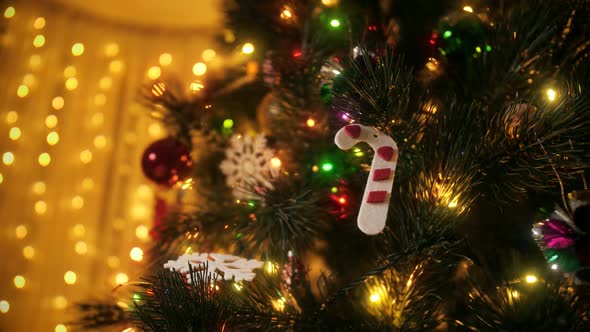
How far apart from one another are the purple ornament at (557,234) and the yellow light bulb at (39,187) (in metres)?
1.42

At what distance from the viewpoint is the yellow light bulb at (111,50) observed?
166cm

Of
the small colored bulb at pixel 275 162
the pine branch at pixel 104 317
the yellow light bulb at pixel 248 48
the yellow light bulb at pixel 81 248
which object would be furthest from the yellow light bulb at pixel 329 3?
the yellow light bulb at pixel 81 248

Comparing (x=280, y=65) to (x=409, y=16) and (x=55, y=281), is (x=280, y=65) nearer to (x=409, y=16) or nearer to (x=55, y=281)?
(x=409, y=16)

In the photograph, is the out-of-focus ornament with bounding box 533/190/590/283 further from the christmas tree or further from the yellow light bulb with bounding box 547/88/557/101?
the yellow light bulb with bounding box 547/88/557/101

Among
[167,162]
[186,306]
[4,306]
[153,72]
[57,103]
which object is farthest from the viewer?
[153,72]

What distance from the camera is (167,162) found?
866 millimetres

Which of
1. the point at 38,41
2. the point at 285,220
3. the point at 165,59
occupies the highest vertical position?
the point at 165,59

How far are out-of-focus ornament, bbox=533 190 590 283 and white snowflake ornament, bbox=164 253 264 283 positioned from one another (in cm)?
31

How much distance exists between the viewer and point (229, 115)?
90 cm

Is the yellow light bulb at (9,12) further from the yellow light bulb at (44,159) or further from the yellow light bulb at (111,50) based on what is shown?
the yellow light bulb at (44,159)

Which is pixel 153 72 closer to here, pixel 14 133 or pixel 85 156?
pixel 85 156

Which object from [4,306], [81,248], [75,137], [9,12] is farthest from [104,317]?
[9,12]

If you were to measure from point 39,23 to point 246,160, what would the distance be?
1.08 meters

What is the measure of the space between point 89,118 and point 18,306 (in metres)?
0.64
